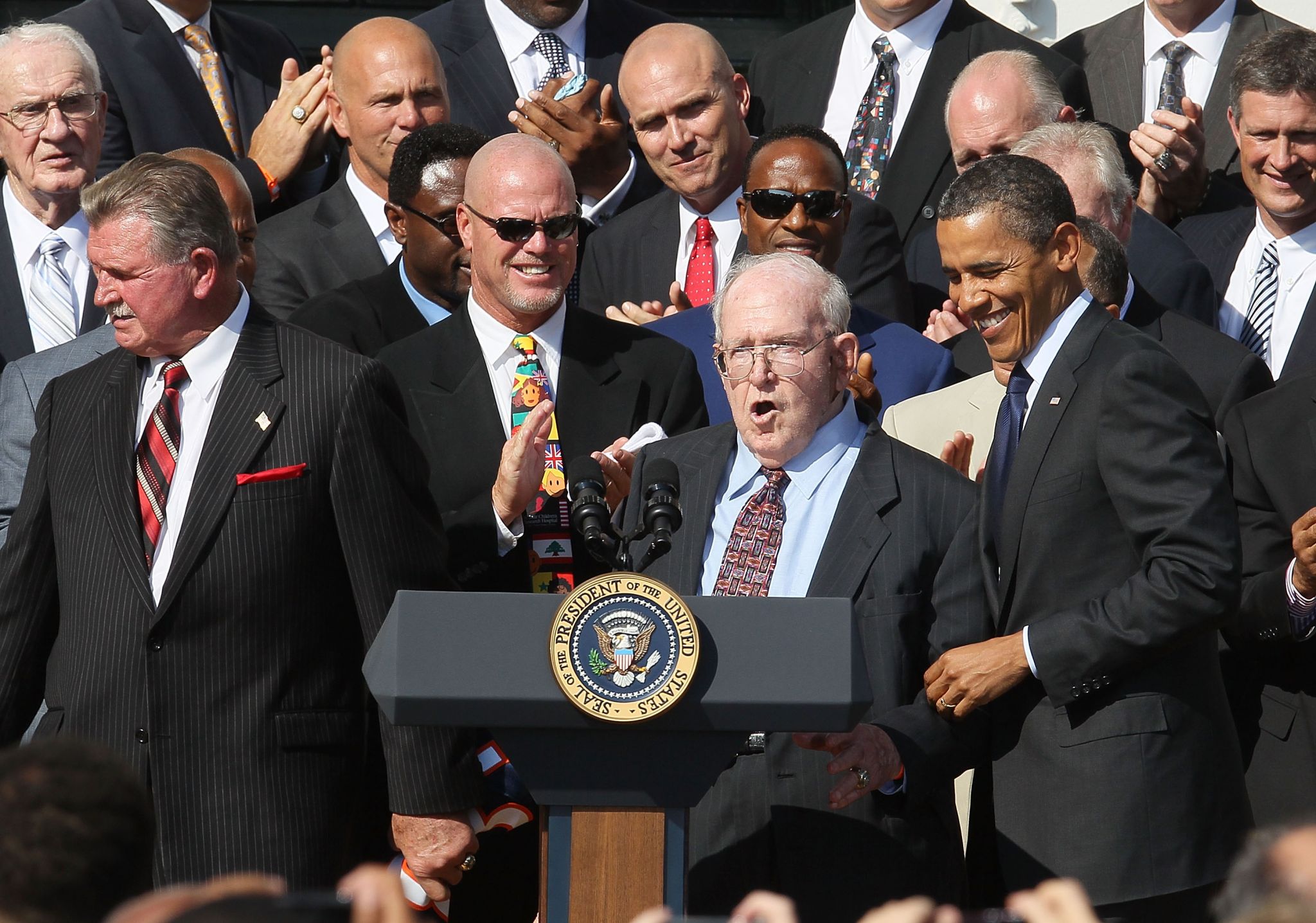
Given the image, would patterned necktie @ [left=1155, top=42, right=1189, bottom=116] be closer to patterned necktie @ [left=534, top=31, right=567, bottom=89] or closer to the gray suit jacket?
patterned necktie @ [left=534, top=31, right=567, bottom=89]

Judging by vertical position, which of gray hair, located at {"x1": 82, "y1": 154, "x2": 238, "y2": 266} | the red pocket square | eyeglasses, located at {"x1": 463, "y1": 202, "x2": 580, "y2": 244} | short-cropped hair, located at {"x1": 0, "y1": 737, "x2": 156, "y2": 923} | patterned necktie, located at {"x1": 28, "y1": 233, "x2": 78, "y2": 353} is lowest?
patterned necktie, located at {"x1": 28, "y1": 233, "x2": 78, "y2": 353}

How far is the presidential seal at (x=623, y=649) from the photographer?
321 centimetres

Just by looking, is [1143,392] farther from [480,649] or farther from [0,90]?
[0,90]

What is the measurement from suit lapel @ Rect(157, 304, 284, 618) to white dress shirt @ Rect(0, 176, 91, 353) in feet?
5.72

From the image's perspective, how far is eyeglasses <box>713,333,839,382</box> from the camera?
168 inches

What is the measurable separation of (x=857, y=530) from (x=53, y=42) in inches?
131

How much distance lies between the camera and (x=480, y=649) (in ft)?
10.6

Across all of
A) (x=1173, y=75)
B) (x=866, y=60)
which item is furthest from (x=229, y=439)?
(x=1173, y=75)

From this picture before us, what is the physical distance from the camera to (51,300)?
574cm

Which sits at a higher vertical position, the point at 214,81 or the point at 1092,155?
the point at 1092,155

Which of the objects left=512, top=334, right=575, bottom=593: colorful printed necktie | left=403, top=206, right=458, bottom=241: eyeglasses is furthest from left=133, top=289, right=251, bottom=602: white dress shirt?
left=403, top=206, right=458, bottom=241: eyeglasses

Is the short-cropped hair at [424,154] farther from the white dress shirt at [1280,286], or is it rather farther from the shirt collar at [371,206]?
the white dress shirt at [1280,286]

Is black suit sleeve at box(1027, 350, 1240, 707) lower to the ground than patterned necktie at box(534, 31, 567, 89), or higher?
higher

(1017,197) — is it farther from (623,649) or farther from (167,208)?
(167,208)
